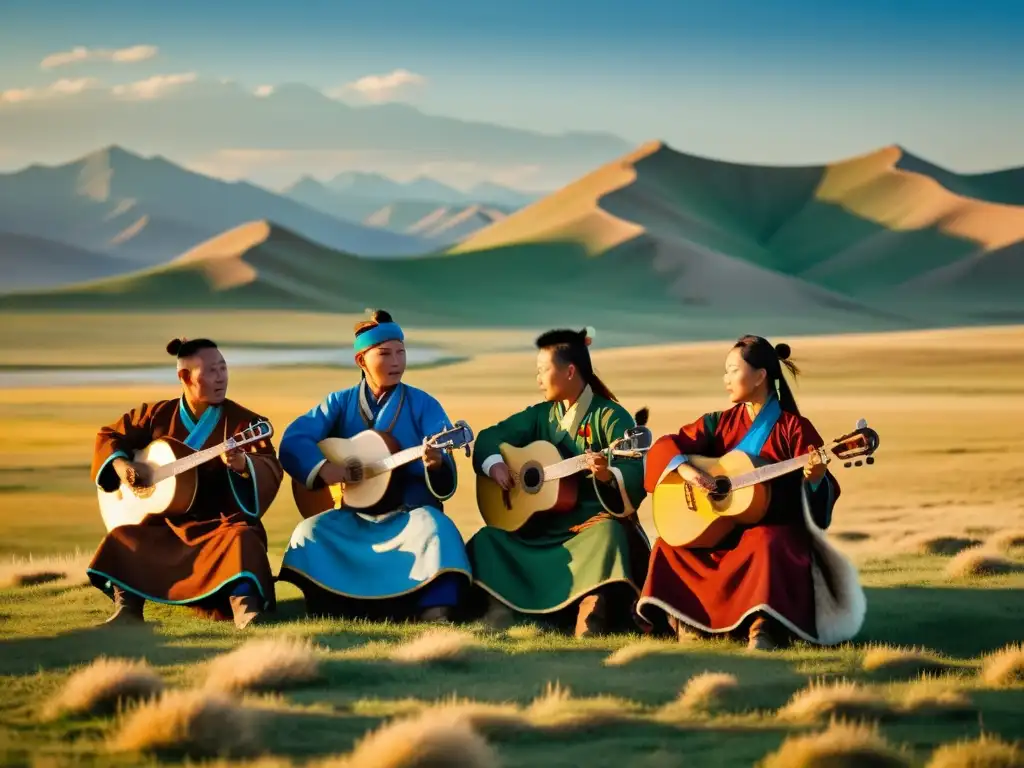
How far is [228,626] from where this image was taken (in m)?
7.55

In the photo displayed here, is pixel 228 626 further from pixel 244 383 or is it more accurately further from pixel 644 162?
pixel 644 162

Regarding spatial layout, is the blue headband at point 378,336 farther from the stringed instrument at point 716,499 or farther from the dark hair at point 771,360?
the dark hair at point 771,360

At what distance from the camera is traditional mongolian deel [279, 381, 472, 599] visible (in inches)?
303

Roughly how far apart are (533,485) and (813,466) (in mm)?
1547

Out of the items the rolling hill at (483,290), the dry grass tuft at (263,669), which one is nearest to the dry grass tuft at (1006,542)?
→ the dry grass tuft at (263,669)

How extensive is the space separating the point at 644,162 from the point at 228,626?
139 meters

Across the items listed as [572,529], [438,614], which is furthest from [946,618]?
[438,614]

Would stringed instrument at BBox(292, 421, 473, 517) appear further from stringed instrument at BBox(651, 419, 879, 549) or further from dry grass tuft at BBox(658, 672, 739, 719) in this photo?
dry grass tuft at BBox(658, 672, 739, 719)

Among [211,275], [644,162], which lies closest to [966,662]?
[211,275]

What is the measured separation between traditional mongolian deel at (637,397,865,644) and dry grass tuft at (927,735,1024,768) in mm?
1879

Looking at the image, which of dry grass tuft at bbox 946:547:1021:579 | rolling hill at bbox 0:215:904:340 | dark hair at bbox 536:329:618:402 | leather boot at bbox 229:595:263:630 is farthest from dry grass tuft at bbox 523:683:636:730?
rolling hill at bbox 0:215:904:340

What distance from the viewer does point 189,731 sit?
518 centimetres

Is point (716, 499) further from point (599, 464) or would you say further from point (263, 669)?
point (263, 669)

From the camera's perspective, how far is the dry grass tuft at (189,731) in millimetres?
5164
